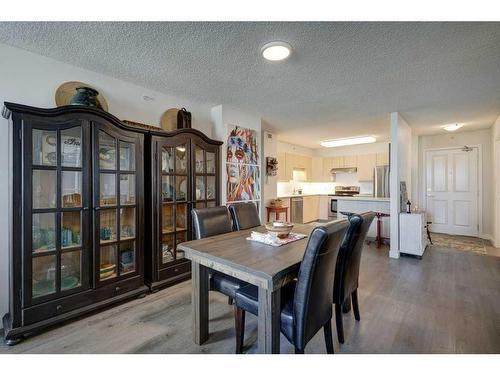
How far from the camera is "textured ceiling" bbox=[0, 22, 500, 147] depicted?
5.77ft

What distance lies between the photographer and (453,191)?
537 cm

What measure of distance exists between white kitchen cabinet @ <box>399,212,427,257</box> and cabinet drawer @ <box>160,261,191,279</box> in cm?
340

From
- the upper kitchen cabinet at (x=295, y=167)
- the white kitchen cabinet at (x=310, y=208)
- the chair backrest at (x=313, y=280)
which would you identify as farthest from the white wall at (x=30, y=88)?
the white kitchen cabinet at (x=310, y=208)

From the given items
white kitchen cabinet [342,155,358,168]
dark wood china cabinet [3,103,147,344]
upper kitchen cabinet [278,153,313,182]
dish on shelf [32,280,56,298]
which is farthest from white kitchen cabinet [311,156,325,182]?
dish on shelf [32,280,56,298]

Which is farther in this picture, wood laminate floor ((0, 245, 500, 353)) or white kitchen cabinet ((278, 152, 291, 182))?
white kitchen cabinet ((278, 152, 291, 182))

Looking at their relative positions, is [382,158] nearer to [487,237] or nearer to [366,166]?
[366,166]

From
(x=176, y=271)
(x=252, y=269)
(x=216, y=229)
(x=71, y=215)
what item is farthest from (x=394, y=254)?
(x=71, y=215)

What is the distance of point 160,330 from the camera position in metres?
1.93

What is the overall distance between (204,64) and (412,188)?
5.59 m

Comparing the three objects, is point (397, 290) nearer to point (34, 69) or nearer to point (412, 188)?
point (412, 188)

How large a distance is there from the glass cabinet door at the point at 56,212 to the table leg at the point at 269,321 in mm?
1781

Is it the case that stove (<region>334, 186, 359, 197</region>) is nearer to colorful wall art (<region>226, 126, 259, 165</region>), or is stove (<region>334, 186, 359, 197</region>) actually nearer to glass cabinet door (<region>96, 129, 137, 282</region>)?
colorful wall art (<region>226, 126, 259, 165</region>)

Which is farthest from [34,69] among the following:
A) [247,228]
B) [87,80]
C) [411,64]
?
[411,64]
